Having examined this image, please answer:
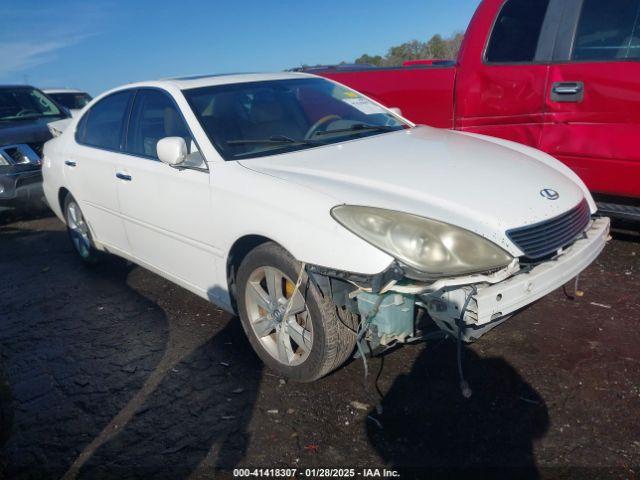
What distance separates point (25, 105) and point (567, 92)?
24.7 feet

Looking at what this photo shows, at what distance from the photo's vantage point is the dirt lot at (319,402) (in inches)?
94.9

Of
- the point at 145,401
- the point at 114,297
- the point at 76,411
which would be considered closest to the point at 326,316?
the point at 145,401

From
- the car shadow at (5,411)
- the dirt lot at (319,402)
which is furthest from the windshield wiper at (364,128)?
the car shadow at (5,411)

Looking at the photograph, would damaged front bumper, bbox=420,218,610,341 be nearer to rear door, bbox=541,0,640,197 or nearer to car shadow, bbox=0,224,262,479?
car shadow, bbox=0,224,262,479

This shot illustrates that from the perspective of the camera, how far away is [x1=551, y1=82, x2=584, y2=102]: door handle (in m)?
3.84

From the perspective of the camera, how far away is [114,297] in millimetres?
4480

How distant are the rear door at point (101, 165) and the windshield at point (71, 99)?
405 inches

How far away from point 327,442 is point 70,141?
376 cm

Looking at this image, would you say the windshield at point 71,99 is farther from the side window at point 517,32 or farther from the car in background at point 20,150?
the side window at point 517,32

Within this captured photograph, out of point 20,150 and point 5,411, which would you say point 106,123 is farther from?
point 20,150

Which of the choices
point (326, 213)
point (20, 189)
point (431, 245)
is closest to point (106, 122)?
point (326, 213)

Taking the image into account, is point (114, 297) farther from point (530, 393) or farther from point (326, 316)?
point (530, 393)

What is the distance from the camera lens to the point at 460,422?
101 inches

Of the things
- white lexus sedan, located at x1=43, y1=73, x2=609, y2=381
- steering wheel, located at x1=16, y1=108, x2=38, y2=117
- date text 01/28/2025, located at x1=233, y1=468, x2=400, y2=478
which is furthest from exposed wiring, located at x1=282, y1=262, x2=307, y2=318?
steering wheel, located at x1=16, y1=108, x2=38, y2=117
